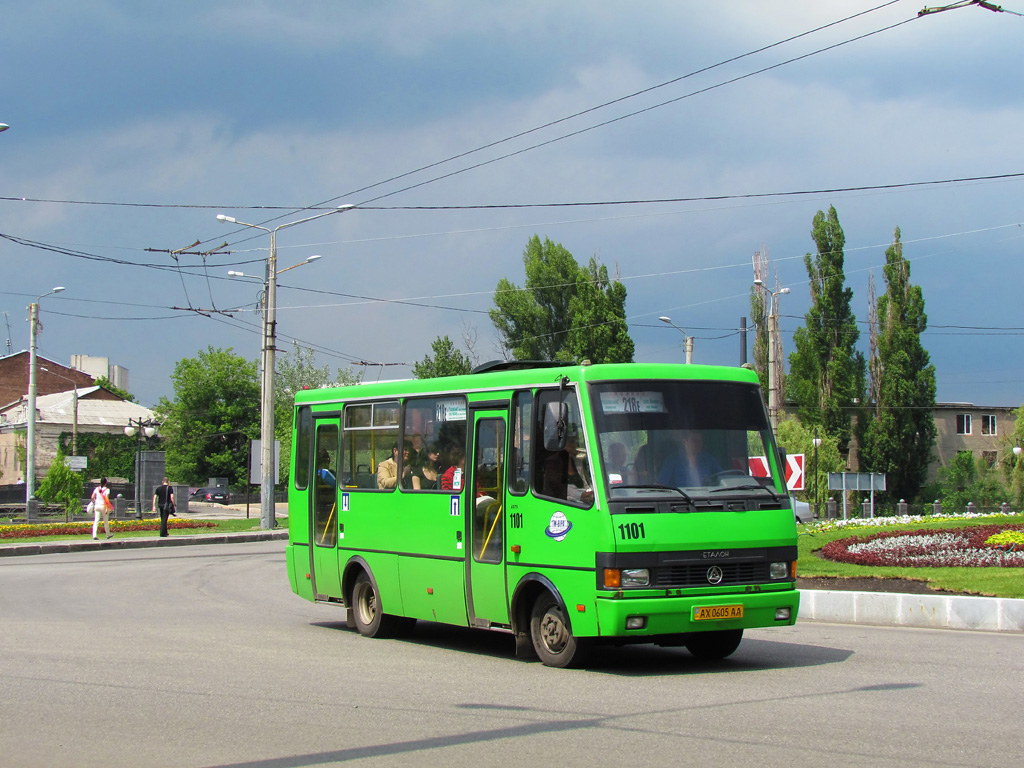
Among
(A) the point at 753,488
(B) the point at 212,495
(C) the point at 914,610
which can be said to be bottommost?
(B) the point at 212,495

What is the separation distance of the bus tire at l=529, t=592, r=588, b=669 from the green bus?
18mm

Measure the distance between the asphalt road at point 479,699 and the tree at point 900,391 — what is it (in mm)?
50278

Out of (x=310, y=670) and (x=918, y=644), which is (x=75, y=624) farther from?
(x=918, y=644)

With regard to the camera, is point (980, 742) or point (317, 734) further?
point (317, 734)

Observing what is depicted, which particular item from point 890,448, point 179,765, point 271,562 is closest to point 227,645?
point 179,765

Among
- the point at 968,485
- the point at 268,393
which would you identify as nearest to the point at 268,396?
the point at 268,393

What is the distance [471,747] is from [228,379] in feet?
322

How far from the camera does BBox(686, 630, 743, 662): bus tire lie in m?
10.7

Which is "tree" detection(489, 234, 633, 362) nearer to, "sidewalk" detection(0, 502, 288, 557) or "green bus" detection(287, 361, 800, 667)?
"sidewalk" detection(0, 502, 288, 557)

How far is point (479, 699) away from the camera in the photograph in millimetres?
8664

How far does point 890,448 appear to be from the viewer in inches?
2442

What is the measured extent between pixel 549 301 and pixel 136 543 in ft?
120

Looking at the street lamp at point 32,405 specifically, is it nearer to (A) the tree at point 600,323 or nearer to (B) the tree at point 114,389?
(A) the tree at point 600,323

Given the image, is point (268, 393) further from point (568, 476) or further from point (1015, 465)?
point (1015, 465)
